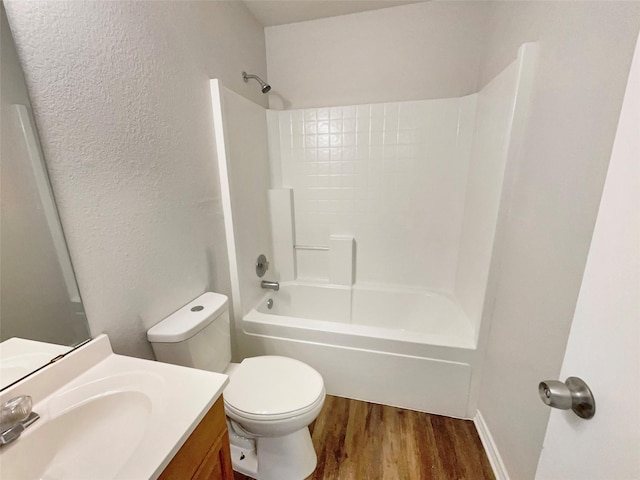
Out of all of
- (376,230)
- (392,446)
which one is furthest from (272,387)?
A: (376,230)

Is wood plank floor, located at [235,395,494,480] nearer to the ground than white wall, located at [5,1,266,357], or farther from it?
nearer to the ground

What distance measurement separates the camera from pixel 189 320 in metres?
1.12

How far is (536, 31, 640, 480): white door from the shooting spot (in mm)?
362

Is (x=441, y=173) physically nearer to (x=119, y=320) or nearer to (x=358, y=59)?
(x=358, y=59)

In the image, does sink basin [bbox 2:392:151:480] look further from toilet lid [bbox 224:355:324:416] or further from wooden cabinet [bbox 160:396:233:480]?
toilet lid [bbox 224:355:324:416]

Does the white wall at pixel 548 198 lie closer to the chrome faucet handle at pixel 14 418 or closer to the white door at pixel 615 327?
the white door at pixel 615 327

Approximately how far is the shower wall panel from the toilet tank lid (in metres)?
1.08

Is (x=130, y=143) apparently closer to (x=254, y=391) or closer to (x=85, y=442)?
(x=85, y=442)

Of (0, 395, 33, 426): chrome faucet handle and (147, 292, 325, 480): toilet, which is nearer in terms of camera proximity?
(0, 395, 33, 426): chrome faucet handle

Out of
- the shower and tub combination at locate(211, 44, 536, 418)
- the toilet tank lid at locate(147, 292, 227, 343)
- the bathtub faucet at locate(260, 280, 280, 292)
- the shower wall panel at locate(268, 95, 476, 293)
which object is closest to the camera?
the toilet tank lid at locate(147, 292, 227, 343)

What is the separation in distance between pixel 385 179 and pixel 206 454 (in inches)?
71.4

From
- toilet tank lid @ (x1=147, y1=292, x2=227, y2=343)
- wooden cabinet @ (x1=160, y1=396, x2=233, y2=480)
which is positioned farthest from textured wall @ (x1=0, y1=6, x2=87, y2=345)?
wooden cabinet @ (x1=160, y1=396, x2=233, y2=480)

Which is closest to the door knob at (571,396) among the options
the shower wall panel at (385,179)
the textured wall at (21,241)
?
the textured wall at (21,241)

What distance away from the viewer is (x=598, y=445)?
1.34 ft
